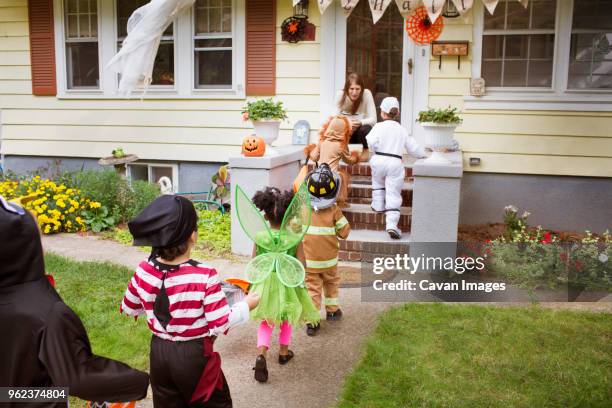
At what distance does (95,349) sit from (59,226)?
393 centimetres

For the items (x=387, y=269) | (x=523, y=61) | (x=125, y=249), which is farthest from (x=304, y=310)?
(x=523, y=61)

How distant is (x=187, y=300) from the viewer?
276 centimetres

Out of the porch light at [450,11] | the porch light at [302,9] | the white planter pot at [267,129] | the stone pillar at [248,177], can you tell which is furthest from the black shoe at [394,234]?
the porch light at [302,9]

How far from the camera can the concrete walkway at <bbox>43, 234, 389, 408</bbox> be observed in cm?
389

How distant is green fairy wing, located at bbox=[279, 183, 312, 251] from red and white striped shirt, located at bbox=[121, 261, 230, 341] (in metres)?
1.09

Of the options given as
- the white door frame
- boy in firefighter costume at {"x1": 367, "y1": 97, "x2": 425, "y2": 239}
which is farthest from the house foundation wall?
boy in firefighter costume at {"x1": 367, "y1": 97, "x2": 425, "y2": 239}

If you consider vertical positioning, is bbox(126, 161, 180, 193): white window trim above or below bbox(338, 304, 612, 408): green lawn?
above

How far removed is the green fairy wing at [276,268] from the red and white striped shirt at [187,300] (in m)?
0.99

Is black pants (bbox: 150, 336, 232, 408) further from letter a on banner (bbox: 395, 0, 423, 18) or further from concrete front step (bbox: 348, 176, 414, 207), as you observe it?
letter a on banner (bbox: 395, 0, 423, 18)

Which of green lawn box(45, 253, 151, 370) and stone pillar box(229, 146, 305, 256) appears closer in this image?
green lawn box(45, 253, 151, 370)

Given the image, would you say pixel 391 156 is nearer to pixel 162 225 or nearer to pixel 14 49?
pixel 162 225

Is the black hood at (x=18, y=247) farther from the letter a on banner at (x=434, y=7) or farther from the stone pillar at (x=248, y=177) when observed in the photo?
the letter a on banner at (x=434, y=7)

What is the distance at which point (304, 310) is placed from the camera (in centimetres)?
402

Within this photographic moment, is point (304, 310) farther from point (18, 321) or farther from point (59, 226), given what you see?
point (59, 226)
